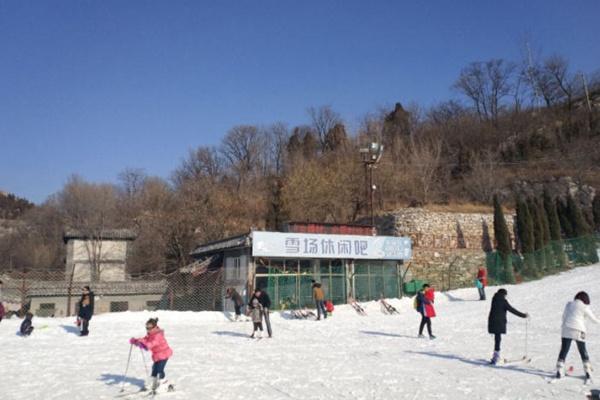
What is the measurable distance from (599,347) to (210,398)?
963cm

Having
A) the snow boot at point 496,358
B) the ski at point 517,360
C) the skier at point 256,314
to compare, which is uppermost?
the skier at point 256,314

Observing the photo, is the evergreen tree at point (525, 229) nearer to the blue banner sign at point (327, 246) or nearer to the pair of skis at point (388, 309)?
the blue banner sign at point (327, 246)

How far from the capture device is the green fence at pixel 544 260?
28875mm

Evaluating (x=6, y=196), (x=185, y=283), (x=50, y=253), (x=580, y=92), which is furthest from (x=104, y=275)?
(x=6, y=196)

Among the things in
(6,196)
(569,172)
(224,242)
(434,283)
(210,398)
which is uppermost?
(6,196)

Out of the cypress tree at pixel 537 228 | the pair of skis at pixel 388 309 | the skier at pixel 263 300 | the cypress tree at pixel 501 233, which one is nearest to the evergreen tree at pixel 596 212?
the cypress tree at pixel 537 228

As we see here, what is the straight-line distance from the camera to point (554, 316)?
18375 millimetres

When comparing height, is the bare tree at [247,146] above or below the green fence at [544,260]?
above

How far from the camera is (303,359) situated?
40.3 feet

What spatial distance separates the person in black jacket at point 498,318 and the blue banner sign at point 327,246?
14182 millimetres

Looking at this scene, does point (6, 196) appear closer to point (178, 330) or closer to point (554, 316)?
point (178, 330)

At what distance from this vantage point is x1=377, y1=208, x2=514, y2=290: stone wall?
1260 inches

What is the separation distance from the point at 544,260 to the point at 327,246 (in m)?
13.5

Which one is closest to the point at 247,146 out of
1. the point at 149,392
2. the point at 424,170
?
the point at 424,170
